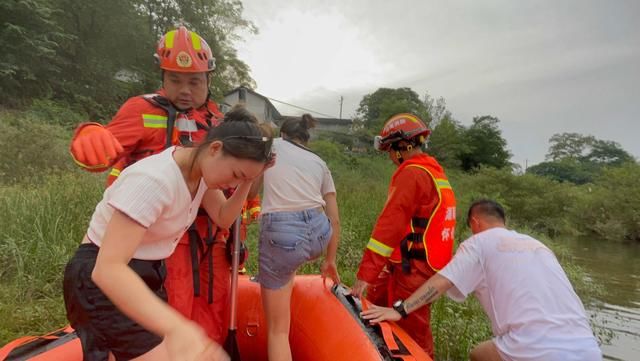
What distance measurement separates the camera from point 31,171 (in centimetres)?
682

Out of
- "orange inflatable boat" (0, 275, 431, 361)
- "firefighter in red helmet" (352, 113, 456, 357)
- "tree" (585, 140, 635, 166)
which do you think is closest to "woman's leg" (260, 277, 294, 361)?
"orange inflatable boat" (0, 275, 431, 361)

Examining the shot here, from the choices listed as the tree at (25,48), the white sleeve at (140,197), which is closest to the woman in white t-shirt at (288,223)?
the white sleeve at (140,197)

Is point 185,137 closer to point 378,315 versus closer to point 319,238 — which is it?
point 319,238

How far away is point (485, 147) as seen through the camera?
33531mm

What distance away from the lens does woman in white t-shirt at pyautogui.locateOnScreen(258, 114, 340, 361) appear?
2100 mm

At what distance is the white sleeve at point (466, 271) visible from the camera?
7.36 ft

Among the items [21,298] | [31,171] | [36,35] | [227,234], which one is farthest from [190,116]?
[36,35]

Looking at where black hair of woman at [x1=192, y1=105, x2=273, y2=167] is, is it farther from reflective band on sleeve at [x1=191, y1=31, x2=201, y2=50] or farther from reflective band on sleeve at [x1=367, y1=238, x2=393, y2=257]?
reflective band on sleeve at [x1=367, y1=238, x2=393, y2=257]

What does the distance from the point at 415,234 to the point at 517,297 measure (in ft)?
2.28

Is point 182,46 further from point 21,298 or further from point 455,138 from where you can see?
point 455,138

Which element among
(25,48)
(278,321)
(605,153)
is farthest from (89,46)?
(605,153)

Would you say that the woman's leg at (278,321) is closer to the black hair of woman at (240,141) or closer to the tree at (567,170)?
the black hair of woman at (240,141)

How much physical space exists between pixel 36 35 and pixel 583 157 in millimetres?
60406

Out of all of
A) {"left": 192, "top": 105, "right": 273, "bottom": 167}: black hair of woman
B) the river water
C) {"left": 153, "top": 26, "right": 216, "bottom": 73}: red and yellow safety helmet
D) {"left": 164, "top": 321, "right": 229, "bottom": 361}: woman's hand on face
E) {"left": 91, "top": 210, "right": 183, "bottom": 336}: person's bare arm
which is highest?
{"left": 153, "top": 26, "right": 216, "bottom": 73}: red and yellow safety helmet
